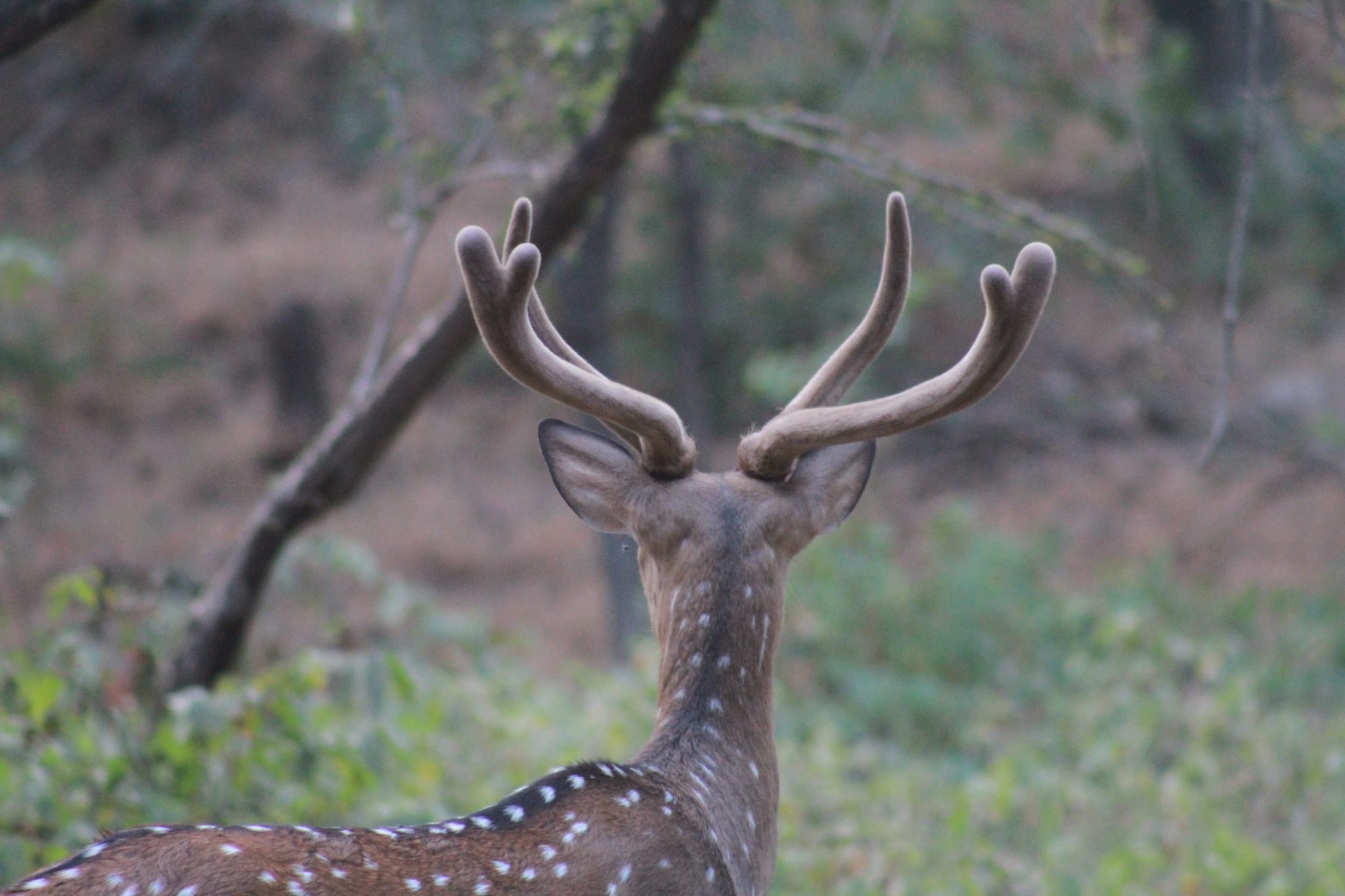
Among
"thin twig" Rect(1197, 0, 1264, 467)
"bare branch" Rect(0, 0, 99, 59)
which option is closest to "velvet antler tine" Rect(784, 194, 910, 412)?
"thin twig" Rect(1197, 0, 1264, 467)

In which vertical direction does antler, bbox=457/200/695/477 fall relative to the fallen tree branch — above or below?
above

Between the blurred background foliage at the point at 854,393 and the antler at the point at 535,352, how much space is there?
1.71m

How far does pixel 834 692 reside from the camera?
10453mm

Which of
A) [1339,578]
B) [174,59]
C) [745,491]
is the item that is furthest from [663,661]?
[1339,578]

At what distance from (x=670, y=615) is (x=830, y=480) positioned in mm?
576

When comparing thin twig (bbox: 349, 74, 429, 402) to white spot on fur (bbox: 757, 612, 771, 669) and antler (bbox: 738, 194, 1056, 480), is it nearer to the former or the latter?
antler (bbox: 738, 194, 1056, 480)

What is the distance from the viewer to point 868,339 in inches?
160

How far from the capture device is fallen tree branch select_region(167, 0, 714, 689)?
5039 millimetres

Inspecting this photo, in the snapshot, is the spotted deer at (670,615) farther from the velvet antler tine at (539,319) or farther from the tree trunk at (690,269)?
the tree trunk at (690,269)

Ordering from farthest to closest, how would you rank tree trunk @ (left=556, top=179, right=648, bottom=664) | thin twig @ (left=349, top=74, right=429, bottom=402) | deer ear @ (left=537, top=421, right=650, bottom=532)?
tree trunk @ (left=556, top=179, right=648, bottom=664) → thin twig @ (left=349, top=74, right=429, bottom=402) → deer ear @ (left=537, top=421, right=650, bottom=532)

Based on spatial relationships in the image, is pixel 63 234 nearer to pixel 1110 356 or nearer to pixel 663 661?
pixel 1110 356

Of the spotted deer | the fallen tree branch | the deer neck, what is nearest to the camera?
the spotted deer

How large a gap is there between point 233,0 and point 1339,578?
9.44 metres

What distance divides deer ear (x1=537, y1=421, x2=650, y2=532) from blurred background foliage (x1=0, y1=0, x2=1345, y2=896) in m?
1.60
